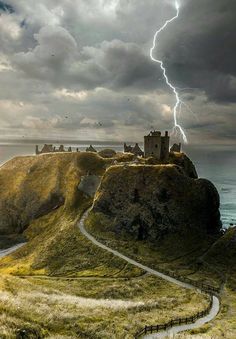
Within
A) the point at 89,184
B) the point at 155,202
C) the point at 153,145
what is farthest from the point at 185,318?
the point at 153,145

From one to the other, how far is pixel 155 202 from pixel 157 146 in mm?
27335

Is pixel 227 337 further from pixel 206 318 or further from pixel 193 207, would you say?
pixel 193 207

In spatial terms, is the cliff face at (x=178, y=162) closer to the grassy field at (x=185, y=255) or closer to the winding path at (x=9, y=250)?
the grassy field at (x=185, y=255)

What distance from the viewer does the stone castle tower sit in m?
130

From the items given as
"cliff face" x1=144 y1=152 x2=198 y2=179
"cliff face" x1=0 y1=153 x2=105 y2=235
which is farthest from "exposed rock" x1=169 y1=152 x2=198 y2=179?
"cliff face" x1=0 y1=153 x2=105 y2=235

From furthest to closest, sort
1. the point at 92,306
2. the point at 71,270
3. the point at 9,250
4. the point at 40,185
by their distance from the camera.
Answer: the point at 40,185
the point at 9,250
the point at 71,270
the point at 92,306

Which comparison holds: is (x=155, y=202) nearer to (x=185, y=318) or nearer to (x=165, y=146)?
(x=165, y=146)

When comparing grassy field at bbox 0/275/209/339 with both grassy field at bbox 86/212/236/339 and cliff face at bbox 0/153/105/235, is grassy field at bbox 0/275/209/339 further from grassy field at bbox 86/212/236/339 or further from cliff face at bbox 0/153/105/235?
cliff face at bbox 0/153/105/235

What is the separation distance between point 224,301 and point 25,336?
4135 cm

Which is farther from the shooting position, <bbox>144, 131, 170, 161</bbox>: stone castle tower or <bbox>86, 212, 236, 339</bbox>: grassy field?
<bbox>144, 131, 170, 161</bbox>: stone castle tower

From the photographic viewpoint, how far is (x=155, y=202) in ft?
357

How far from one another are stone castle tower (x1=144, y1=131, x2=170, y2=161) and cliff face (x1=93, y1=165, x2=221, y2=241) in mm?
14731

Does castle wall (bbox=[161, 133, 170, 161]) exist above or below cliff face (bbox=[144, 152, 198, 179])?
above

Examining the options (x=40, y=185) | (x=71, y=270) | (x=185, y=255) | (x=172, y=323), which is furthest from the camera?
(x=40, y=185)
